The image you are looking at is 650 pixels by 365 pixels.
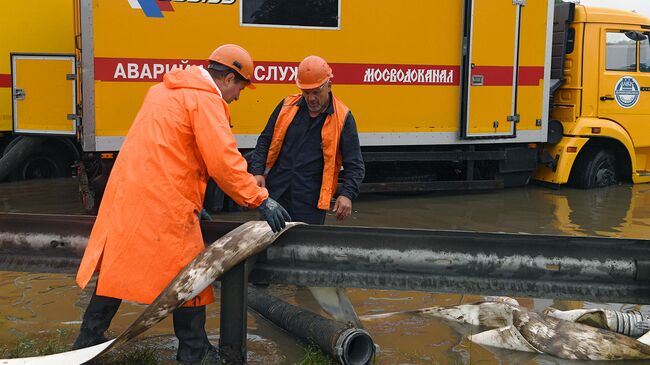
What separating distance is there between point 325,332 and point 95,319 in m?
1.18

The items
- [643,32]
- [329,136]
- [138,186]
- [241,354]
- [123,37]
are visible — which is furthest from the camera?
[643,32]

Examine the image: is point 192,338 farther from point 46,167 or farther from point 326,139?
point 46,167

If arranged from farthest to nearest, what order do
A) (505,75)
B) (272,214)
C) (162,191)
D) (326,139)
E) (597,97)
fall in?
(597,97), (505,75), (326,139), (272,214), (162,191)

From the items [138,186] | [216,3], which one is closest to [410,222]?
[216,3]

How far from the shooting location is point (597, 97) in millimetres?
11211

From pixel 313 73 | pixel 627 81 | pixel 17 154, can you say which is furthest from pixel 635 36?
pixel 17 154

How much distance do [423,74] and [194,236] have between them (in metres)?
6.68

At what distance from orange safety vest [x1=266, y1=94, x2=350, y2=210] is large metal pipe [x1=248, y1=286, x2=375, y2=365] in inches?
33.3

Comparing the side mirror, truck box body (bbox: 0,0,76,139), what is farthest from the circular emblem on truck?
truck box body (bbox: 0,0,76,139)

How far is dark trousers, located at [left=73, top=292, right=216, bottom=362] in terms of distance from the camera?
390cm

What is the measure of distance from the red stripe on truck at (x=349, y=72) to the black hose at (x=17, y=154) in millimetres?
2397

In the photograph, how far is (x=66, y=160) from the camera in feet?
38.4

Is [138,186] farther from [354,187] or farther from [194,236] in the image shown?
[354,187]

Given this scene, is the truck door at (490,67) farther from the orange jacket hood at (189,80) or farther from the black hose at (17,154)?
the orange jacket hood at (189,80)
